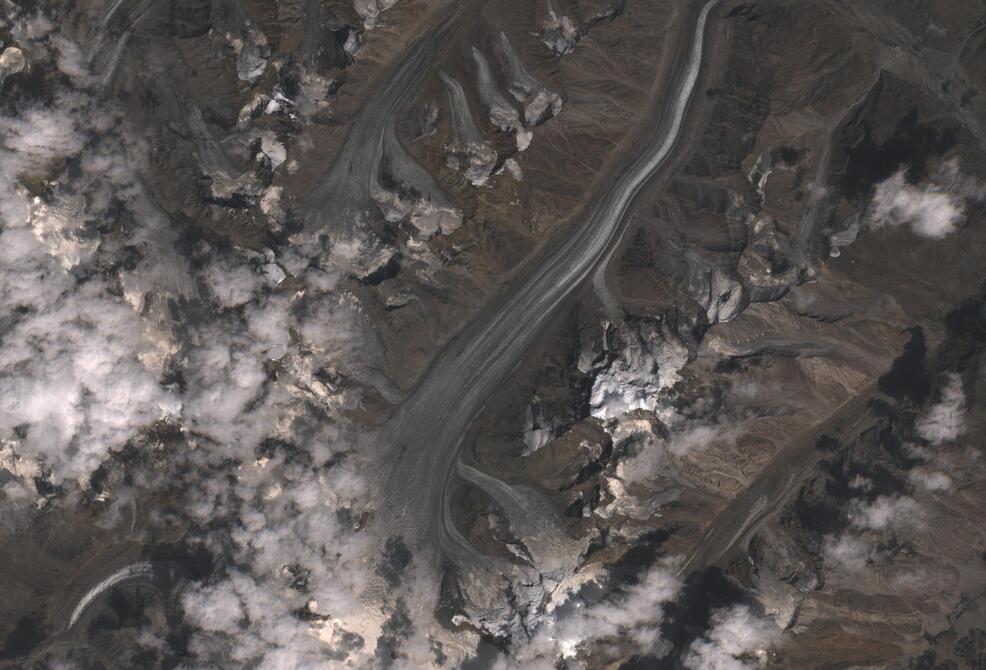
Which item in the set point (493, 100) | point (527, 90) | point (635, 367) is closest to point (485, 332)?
point (635, 367)

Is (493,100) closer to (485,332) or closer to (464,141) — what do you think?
(464,141)

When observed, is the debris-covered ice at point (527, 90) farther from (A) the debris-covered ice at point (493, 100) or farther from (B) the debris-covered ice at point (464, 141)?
(B) the debris-covered ice at point (464, 141)

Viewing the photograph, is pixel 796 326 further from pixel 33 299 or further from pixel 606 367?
pixel 33 299

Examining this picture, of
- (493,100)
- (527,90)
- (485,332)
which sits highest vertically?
(527,90)

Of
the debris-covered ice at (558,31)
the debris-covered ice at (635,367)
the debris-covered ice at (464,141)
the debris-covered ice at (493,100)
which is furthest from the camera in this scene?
the debris-covered ice at (635,367)

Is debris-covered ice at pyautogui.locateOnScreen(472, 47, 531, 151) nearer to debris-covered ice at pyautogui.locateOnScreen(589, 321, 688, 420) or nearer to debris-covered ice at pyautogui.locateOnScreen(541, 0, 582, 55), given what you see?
debris-covered ice at pyautogui.locateOnScreen(541, 0, 582, 55)

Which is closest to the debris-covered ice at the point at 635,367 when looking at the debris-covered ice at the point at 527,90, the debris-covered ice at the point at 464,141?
the debris-covered ice at the point at 464,141

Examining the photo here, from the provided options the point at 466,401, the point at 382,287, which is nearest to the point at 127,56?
the point at 382,287

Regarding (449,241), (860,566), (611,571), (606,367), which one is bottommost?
(611,571)

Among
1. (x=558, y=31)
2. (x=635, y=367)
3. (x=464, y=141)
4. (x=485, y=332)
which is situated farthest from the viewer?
(x=485, y=332)
